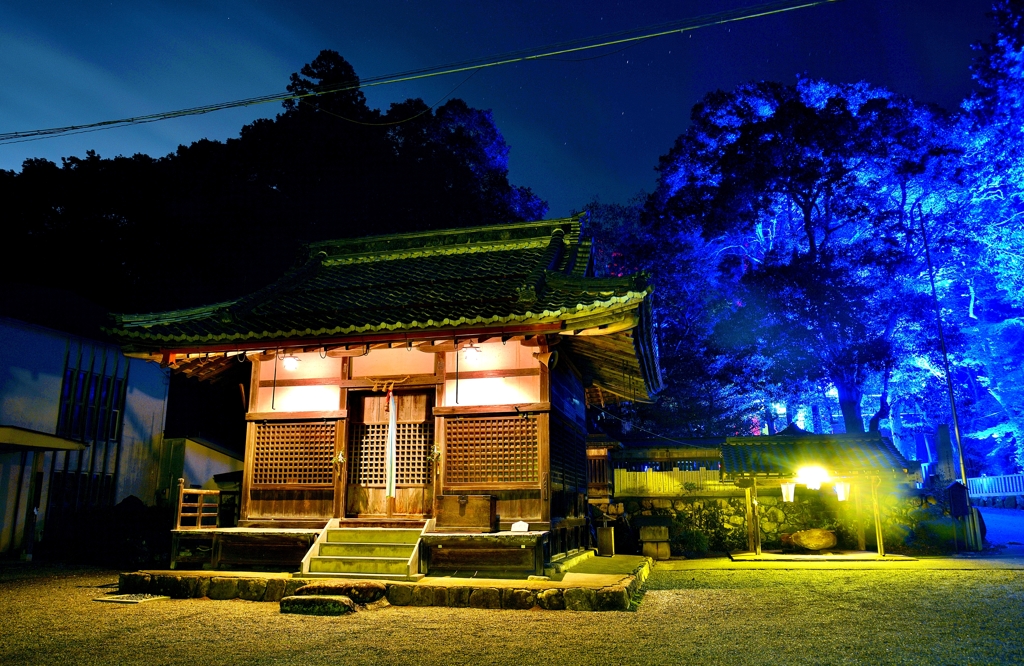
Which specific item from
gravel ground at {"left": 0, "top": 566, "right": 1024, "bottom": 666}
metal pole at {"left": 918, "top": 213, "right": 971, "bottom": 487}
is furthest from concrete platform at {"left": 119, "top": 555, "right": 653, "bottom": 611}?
metal pole at {"left": 918, "top": 213, "right": 971, "bottom": 487}

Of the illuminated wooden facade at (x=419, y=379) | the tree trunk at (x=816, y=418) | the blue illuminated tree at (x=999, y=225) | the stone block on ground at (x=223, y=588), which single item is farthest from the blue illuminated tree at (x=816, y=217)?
the stone block on ground at (x=223, y=588)

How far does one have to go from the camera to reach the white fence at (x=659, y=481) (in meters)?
21.4

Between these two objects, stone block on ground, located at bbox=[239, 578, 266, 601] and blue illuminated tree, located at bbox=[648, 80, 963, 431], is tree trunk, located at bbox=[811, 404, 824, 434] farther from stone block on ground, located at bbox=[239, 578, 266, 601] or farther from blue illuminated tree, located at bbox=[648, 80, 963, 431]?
stone block on ground, located at bbox=[239, 578, 266, 601]

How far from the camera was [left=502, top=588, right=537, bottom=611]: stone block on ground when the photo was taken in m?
9.09

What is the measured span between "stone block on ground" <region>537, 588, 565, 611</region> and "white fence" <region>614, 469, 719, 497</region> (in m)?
13.1

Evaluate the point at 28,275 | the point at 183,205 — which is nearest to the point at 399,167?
the point at 183,205

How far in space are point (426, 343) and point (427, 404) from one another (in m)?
1.43

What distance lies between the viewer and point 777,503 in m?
20.5

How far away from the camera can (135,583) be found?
10.5 m

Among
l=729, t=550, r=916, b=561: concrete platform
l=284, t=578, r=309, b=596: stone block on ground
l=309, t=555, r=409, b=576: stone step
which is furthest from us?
l=729, t=550, r=916, b=561: concrete platform

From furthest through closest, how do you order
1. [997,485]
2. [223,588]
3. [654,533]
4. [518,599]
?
1. [997,485]
2. [654,533]
3. [223,588]
4. [518,599]

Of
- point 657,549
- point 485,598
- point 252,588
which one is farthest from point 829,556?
point 252,588

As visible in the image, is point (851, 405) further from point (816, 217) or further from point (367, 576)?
point (367, 576)

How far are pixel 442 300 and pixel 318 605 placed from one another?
5.65 metres
